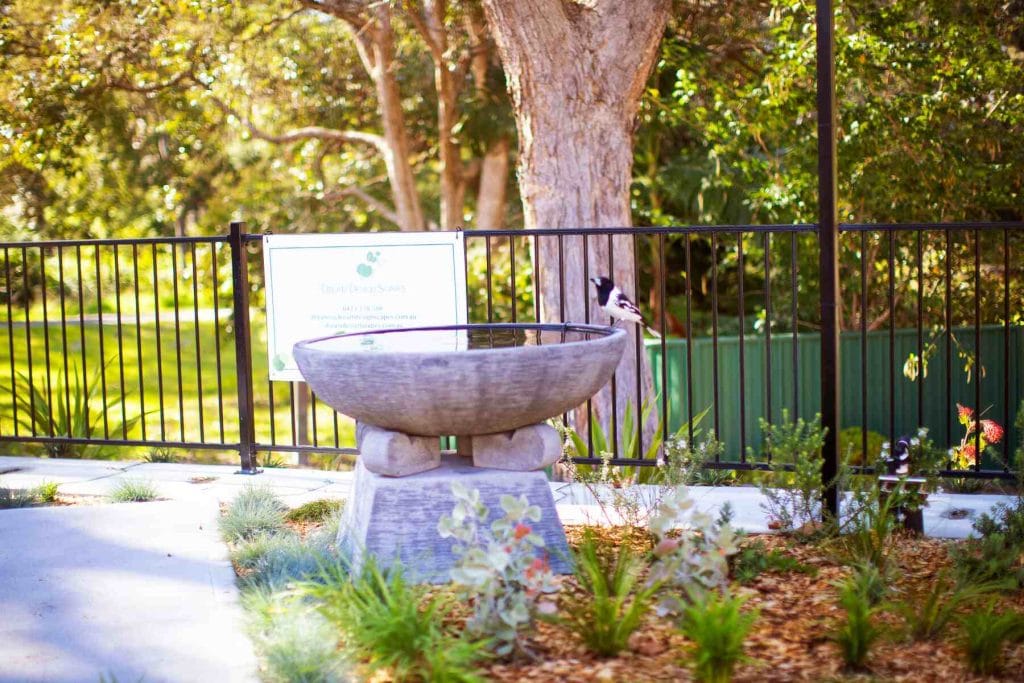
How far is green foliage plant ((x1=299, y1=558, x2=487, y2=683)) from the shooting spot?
8.25 feet

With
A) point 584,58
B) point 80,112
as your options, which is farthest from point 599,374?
point 80,112

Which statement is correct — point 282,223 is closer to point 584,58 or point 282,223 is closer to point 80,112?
point 80,112

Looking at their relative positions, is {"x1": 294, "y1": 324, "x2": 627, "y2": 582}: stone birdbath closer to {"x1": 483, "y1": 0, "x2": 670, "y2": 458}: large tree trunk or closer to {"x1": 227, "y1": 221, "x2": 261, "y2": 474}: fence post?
{"x1": 227, "y1": 221, "x2": 261, "y2": 474}: fence post

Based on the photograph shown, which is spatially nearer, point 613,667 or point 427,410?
point 613,667

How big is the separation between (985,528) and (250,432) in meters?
3.39

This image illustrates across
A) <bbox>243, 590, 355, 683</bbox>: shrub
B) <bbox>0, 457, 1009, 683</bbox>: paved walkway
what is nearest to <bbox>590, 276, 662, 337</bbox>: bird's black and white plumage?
<bbox>0, 457, 1009, 683</bbox>: paved walkway

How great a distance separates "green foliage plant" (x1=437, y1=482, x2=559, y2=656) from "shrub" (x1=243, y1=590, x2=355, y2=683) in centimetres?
36

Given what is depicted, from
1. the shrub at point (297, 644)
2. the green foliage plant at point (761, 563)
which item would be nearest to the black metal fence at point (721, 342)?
the green foliage plant at point (761, 563)

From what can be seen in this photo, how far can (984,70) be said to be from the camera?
7871mm

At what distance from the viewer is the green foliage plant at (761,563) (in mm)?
3418

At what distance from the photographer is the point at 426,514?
3434 mm

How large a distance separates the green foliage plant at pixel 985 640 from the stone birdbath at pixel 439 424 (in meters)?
1.15

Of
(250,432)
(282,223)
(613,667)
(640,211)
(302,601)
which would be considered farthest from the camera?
(282,223)

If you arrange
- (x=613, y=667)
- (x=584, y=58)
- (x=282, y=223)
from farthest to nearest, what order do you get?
(x=282, y=223) < (x=584, y=58) < (x=613, y=667)
